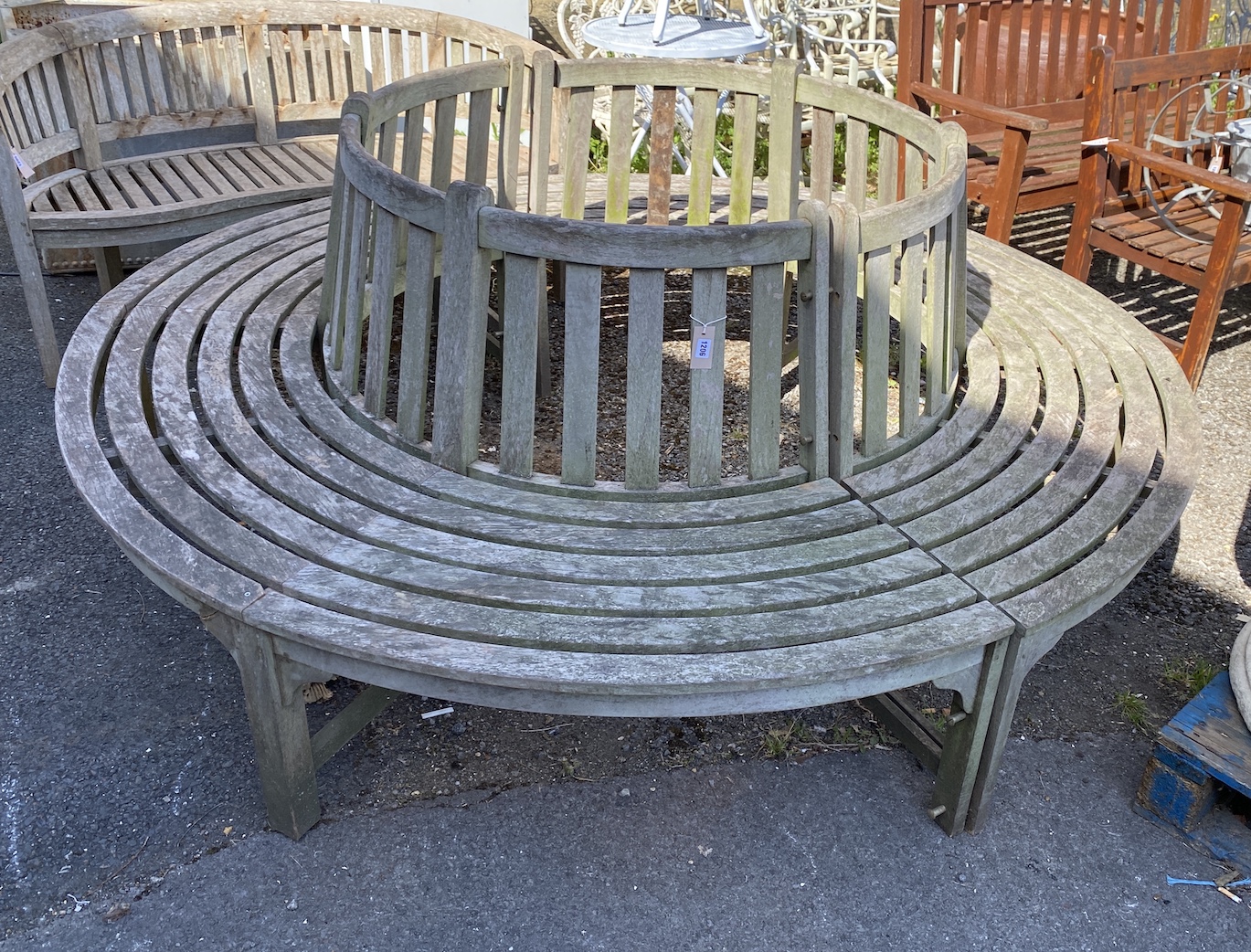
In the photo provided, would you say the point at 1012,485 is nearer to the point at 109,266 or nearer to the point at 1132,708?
the point at 1132,708

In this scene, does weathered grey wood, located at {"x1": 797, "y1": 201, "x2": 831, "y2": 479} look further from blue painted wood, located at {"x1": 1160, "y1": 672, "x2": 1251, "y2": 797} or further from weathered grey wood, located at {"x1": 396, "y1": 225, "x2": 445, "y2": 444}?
blue painted wood, located at {"x1": 1160, "y1": 672, "x2": 1251, "y2": 797}

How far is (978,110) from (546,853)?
3.41 m

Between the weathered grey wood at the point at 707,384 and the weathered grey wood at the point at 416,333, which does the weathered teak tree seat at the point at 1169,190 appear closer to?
the weathered grey wood at the point at 707,384

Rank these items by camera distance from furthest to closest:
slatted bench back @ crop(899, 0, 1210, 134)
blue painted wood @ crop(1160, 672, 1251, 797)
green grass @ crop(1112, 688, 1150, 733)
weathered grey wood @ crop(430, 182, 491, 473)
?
1. slatted bench back @ crop(899, 0, 1210, 134)
2. green grass @ crop(1112, 688, 1150, 733)
3. blue painted wood @ crop(1160, 672, 1251, 797)
4. weathered grey wood @ crop(430, 182, 491, 473)

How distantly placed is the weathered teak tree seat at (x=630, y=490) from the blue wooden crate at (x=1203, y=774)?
1.47ft

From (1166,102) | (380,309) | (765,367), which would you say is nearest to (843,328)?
(765,367)

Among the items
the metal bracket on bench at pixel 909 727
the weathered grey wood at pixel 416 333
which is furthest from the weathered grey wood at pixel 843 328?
the weathered grey wood at pixel 416 333

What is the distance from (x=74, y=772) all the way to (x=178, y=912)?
57 cm

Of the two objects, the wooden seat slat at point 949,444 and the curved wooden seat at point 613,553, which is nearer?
the curved wooden seat at point 613,553

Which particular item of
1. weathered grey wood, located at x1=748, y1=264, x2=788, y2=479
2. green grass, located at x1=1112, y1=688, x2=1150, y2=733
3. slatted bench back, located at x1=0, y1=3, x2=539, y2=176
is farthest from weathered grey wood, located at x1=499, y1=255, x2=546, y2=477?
slatted bench back, located at x1=0, y1=3, x2=539, y2=176

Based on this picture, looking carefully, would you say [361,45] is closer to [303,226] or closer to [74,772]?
[303,226]

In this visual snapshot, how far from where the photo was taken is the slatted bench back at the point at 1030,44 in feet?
16.9

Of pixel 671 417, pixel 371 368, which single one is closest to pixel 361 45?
pixel 671 417

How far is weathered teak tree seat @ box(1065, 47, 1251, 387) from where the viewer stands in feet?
14.3
